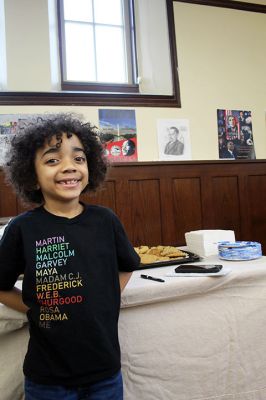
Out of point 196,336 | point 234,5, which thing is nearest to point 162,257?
point 196,336

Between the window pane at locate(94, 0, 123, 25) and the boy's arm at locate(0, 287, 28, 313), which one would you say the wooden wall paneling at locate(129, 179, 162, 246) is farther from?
the boy's arm at locate(0, 287, 28, 313)

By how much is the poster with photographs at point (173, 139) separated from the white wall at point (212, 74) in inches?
1.8

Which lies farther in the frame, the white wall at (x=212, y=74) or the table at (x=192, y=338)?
the white wall at (x=212, y=74)

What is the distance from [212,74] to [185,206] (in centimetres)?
122

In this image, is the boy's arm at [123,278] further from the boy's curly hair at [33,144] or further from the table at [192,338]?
the boy's curly hair at [33,144]

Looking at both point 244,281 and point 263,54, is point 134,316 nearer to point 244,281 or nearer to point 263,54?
point 244,281

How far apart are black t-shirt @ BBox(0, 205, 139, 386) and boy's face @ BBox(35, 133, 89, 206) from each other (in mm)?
57

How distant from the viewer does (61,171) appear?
2.75 ft

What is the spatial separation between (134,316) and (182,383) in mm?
289

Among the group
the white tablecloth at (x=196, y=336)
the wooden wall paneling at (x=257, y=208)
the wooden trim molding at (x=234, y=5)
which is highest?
the wooden trim molding at (x=234, y=5)

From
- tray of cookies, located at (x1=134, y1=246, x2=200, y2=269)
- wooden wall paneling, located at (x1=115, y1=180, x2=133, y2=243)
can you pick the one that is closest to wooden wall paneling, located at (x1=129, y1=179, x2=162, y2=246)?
wooden wall paneling, located at (x1=115, y1=180, x2=133, y2=243)

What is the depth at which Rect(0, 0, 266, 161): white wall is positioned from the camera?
9.48 feet

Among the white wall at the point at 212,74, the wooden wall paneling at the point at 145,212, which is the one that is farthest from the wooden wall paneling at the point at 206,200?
the wooden wall paneling at the point at 145,212

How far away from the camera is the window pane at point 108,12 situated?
9.45 ft
